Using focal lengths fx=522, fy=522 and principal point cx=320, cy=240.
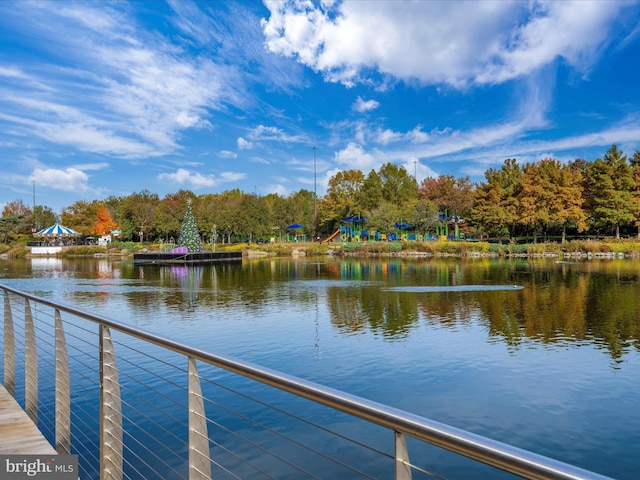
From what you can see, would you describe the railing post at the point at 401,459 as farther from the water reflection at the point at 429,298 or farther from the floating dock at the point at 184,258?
the floating dock at the point at 184,258

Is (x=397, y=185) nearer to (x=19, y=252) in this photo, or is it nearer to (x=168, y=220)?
(x=168, y=220)

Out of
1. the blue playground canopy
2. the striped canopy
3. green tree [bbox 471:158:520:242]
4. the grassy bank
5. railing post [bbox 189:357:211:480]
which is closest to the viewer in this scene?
railing post [bbox 189:357:211:480]

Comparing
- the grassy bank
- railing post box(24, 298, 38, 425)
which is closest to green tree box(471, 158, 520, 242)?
the grassy bank

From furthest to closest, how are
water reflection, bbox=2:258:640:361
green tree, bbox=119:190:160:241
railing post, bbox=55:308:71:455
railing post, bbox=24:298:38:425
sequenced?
green tree, bbox=119:190:160:241 → water reflection, bbox=2:258:640:361 → railing post, bbox=24:298:38:425 → railing post, bbox=55:308:71:455

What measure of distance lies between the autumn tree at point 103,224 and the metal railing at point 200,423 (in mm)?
62082

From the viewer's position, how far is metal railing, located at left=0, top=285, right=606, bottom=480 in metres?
1.26

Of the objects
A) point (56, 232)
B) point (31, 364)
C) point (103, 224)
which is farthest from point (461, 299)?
point (103, 224)

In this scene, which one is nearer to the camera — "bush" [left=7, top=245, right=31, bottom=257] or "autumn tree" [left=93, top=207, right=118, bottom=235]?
"bush" [left=7, top=245, right=31, bottom=257]

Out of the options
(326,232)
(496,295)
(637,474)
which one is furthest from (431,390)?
(326,232)

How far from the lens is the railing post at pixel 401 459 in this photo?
131 centimetres

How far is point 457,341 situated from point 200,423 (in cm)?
985

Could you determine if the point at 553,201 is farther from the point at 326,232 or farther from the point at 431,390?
the point at 431,390

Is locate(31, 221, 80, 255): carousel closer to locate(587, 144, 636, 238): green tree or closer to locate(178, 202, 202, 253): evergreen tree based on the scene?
locate(178, 202, 202, 253): evergreen tree

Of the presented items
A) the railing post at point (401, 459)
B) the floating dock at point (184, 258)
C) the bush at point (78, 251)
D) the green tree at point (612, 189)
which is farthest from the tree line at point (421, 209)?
the railing post at point (401, 459)
